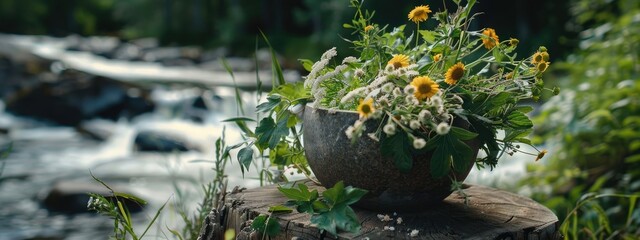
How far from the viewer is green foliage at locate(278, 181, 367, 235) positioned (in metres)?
1.91

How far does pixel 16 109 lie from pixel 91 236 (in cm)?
705

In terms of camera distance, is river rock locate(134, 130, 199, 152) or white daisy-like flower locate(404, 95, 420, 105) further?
river rock locate(134, 130, 199, 152)

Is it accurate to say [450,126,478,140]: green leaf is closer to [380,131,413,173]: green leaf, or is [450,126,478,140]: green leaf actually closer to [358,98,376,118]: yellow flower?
[380,131,413,173]: green leaf

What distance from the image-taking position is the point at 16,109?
12.1 metres

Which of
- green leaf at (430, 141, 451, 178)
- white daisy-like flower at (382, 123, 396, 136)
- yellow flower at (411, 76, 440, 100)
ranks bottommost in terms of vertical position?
green leaf at (430, 141, 451, 178)

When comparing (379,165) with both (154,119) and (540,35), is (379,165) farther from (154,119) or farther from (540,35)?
(540,35)

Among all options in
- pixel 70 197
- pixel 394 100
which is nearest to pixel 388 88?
pixel 394 100

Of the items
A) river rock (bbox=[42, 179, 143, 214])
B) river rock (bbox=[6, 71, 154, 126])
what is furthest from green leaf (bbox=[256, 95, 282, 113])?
river rock (bbox=[6, 71, 154, 126])

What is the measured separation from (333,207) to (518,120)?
60 cm

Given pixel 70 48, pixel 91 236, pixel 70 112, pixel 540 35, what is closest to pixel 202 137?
pixel 70 112

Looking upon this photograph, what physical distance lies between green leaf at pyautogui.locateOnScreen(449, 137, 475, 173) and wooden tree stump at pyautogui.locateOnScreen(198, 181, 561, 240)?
18 cm

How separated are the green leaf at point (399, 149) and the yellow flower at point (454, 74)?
192mm

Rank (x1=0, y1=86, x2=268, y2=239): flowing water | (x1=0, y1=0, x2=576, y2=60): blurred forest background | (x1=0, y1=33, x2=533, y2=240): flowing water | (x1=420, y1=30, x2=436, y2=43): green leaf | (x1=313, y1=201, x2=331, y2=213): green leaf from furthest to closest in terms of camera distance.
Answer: (x1=0, y1=0, x2=576, y2=60): blurred forest background
(x1=0, y1=86, x2=268, y2=239): flowing water
(x1=0, y1=33, x2=533, y2=240): flowing water
(x1=420, y1=30, x2=436, y2=43): green leaf
(x1=313, y1=201, x2=331, y2=213): green leaf

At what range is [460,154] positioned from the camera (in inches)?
76.4
